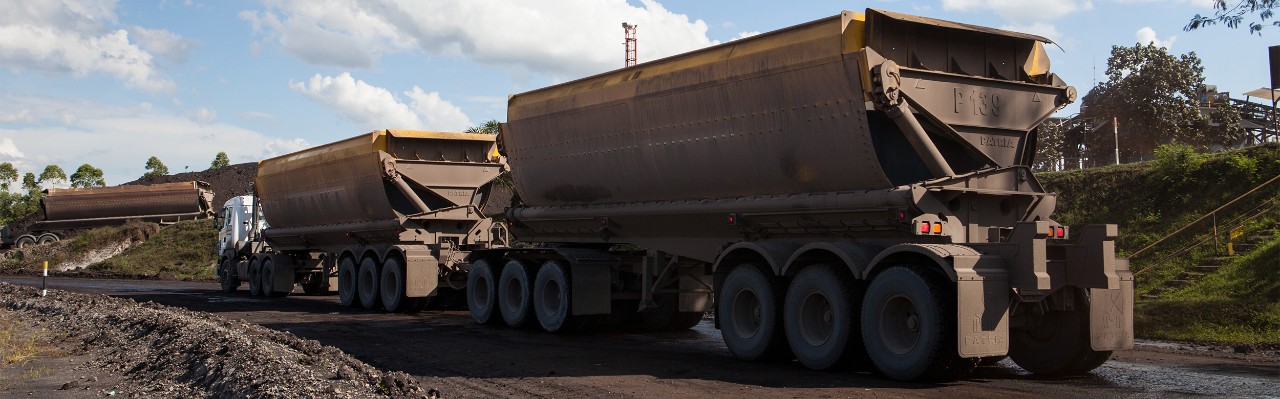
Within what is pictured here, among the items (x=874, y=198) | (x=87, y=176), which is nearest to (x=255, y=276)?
(x=874, y=198)

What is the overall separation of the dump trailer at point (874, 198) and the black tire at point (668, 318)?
2.09 meters

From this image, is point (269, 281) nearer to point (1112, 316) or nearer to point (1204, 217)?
point (1204, 217)

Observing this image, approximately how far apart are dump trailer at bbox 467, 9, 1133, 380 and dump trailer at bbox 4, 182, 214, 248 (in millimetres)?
43886

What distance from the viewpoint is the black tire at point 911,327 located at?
30.5ft

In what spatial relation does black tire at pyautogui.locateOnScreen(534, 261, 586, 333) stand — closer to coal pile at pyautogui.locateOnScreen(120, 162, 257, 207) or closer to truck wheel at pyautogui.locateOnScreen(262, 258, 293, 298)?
truck wheel at pyautogui.locateOnScreen(262, 258, 293, 298)

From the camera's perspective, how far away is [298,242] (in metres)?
25.8

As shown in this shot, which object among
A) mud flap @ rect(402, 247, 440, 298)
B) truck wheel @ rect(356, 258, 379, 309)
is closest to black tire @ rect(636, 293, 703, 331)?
mud flap @ rect(402, 247, 440, 298)

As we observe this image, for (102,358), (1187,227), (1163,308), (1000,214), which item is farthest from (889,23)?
(1187,227)

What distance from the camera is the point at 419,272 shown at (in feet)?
64.4

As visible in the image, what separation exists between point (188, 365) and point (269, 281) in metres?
16.3

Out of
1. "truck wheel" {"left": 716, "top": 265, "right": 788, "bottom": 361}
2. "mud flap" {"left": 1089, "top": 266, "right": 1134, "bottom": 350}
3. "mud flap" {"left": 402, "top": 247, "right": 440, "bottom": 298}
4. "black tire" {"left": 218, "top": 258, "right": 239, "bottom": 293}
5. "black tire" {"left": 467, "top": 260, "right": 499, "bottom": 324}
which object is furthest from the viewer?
"black tire" {"left": 218, "top": 258, "right": 239, "bottom": 293}

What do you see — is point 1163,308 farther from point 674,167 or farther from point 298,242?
point 298,242

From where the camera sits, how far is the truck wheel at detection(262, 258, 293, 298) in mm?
25906

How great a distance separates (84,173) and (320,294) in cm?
6554
